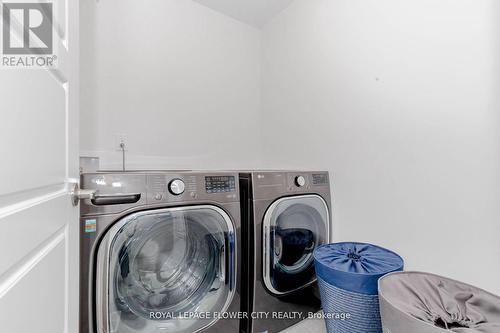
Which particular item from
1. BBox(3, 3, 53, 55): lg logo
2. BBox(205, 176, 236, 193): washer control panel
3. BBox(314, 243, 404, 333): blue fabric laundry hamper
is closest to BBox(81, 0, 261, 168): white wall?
BBox(205, 176, 236, 193): washer control panel

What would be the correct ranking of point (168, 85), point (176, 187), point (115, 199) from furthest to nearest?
point (168, 85) → point (176, 187) → point (115, 199)

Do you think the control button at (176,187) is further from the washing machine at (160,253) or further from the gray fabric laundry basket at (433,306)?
the gray fabric laundry basket at (433,306)

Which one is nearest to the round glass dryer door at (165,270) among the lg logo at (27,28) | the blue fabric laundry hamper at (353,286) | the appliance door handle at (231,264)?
the appliance door handle at (231,264)

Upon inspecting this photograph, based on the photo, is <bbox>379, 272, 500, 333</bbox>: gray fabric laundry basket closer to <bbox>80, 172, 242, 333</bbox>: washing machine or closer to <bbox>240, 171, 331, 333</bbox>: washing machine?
<bbox>240, 171, 331, 333</bbox>: washing machine

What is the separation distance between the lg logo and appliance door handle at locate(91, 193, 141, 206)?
1.62 ft

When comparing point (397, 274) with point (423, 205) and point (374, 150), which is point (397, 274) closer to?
point (423, 205)

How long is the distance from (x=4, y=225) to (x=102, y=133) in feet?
4.20

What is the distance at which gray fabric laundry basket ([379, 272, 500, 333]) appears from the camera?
0.64 m

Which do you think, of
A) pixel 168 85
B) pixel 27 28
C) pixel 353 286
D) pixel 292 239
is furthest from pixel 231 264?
pixel 168 85

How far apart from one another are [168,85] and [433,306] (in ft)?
6.33

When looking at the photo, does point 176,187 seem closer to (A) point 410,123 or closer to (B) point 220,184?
(B) point 220,184

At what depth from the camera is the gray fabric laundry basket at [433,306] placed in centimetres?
64

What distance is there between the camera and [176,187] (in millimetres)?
1011

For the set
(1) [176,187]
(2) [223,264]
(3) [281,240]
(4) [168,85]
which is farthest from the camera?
(4) [168,85]
